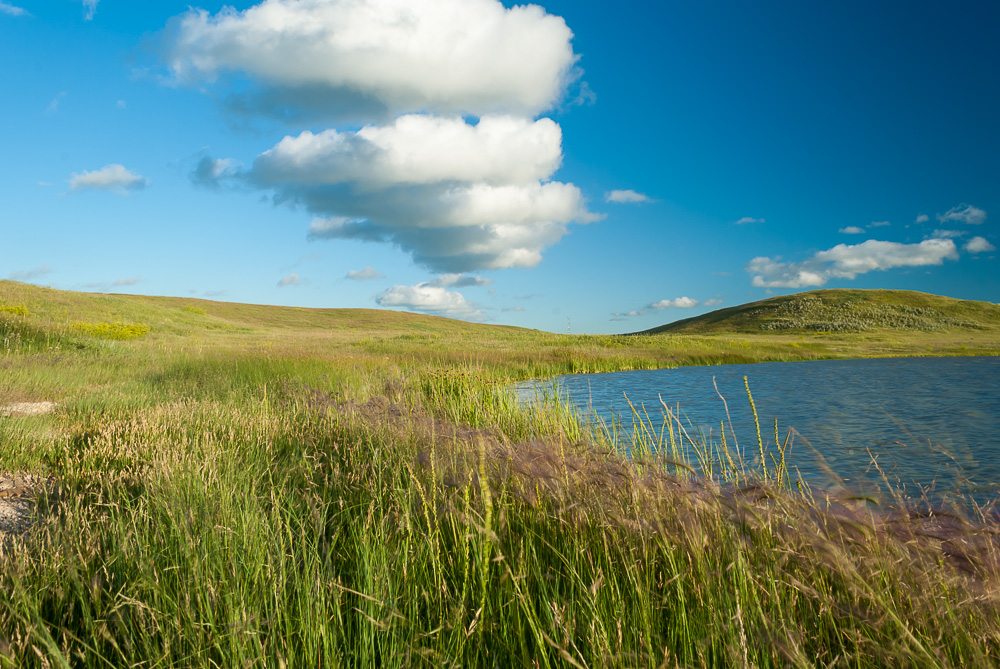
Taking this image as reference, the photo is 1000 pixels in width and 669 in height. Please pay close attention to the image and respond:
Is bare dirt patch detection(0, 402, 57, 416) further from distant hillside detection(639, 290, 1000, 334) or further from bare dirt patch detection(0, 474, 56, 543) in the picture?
distant hillside detection(639, 290, 1000, 334)

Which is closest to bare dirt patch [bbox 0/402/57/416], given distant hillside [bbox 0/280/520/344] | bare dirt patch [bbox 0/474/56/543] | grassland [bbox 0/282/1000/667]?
grassland [bbox 0/282/1000/667]

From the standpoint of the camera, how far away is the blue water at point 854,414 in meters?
5.95

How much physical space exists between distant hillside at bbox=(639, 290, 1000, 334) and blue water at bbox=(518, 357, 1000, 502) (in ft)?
125

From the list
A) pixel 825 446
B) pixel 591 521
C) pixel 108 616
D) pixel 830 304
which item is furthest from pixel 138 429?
pixel 830 304

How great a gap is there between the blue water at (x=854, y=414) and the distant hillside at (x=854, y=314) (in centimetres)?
3822

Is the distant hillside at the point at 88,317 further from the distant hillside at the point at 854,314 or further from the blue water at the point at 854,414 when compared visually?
the distant hillside at the point at 854,314

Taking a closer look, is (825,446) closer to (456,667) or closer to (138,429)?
(456,667)

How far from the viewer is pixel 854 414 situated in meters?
10.8

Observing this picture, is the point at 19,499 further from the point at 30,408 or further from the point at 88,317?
the point at 88,317

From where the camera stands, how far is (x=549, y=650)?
1803 millimetres

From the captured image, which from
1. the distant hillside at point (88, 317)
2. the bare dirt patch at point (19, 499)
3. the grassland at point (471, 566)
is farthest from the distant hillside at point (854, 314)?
the bare dirt patch at point (19, 499)

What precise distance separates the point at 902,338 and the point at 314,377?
49.0 meters

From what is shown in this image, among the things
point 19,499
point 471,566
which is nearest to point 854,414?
point 471,566

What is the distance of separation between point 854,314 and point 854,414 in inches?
2462
